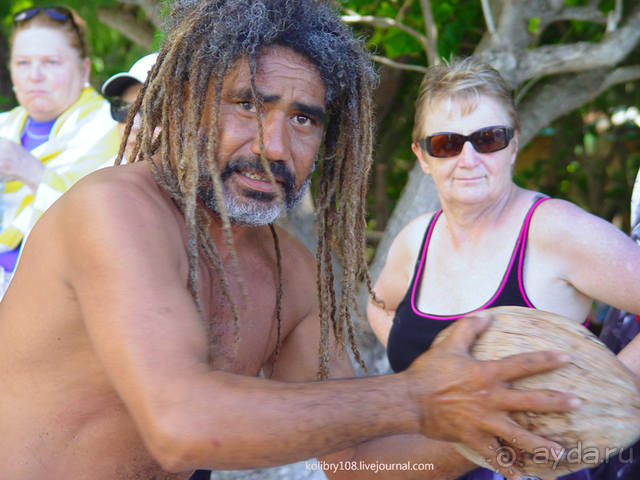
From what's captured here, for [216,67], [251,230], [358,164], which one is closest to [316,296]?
[251,230]

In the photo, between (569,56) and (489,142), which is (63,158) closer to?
(489,142)

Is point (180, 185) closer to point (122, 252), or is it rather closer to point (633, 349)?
point (122, 252)

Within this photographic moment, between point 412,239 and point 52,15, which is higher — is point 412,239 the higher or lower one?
the lower one

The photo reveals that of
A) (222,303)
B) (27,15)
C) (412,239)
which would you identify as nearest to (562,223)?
(412,239)

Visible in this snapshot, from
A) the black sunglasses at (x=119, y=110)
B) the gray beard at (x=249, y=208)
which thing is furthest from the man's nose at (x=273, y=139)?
the black sunglasses at (x=119, y=110)

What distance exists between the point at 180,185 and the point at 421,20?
13.3ft

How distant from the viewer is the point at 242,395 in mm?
1345

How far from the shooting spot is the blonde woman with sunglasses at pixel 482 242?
2.63m

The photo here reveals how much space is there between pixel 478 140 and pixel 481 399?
1.85 m

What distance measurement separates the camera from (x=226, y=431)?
51.5 inches

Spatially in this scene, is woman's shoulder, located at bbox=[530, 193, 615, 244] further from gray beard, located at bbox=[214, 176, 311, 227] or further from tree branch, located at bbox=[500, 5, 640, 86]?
tree branch, located at bbox=[500, 5, 640, 86]

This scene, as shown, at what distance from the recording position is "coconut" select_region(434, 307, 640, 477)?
1446mm

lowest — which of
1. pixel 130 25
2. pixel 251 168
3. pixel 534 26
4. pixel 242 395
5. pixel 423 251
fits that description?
pixel 423 251

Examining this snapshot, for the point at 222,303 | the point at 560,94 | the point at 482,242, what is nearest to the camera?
the point at 222,303
